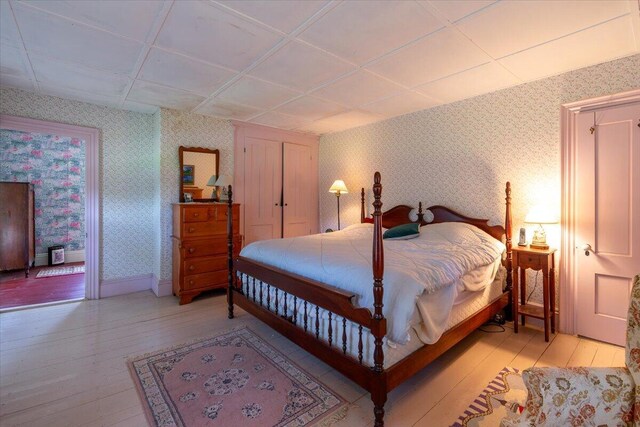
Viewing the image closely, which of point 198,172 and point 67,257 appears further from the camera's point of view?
point 67,257

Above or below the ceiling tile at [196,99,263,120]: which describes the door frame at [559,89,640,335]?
below

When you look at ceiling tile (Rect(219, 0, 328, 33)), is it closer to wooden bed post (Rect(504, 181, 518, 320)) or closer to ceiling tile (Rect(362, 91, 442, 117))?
ceiling tile (Rect(362, 91, 442, 117))

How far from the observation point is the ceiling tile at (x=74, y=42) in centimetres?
210

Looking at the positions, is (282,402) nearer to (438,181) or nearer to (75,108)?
(438,181)

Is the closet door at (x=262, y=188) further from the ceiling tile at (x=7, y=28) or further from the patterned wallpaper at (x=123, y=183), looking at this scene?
the ceiling tile at (x=7, y=28)

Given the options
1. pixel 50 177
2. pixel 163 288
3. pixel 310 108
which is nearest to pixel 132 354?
pixel 163 288

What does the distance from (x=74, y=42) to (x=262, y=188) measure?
3066 millimetres

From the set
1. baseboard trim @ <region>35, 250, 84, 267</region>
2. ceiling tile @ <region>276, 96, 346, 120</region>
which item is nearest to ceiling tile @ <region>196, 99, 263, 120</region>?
ceiling tile @ <region>276, 96, 346, 120</region>

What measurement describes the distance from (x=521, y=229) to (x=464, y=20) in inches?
85.8

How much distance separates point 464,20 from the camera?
2080 mm

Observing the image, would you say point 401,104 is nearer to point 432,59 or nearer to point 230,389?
point 432,59

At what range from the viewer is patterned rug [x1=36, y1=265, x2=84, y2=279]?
5.16 metres

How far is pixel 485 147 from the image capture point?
351cm

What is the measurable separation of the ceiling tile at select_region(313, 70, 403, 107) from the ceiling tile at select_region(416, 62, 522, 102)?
1.29 ft
